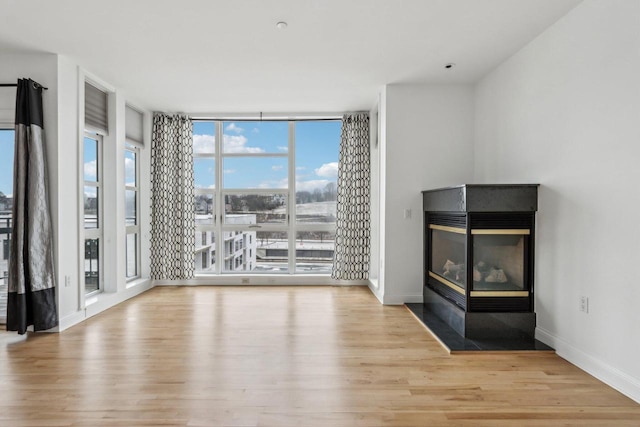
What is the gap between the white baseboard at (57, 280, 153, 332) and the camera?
3400mm

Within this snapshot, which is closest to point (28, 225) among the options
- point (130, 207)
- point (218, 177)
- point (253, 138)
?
point (130, 207)

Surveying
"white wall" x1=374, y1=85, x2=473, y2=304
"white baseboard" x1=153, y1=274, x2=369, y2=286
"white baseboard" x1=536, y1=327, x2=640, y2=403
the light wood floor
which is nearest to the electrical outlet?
"white baseboard" x1=536, y1=327, x2=640, y2=403

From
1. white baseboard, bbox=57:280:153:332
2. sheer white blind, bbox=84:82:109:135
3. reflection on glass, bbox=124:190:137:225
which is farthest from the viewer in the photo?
reflection on glass, bbox=124:190:137:225

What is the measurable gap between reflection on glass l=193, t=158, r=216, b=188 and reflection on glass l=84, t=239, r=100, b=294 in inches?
64.7

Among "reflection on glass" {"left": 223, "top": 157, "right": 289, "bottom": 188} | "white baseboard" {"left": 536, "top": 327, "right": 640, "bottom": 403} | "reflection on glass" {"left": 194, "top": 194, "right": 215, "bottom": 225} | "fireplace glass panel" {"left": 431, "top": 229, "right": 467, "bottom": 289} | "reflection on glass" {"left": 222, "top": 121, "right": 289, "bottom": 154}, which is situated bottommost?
"white baseboard" {"left": 536, "top": 327, "right": 640, "bottom": 403}

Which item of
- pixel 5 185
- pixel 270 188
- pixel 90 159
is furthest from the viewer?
pixel 270 188

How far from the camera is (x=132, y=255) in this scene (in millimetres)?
4984

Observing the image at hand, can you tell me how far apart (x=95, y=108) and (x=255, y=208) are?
7.77 feet

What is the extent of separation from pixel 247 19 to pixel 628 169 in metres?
2.80

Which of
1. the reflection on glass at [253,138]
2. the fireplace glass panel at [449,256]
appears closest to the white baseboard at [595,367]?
the fireplace glass panel at [449,256]

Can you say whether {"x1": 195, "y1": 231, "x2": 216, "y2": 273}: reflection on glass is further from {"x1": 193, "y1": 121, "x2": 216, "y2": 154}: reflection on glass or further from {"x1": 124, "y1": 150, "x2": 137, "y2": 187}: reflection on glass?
{"x1": 193, "y1": 121, "x2": 216, "y2": 154}: reflection on glass

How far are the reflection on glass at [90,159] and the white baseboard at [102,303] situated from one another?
4.56 feet

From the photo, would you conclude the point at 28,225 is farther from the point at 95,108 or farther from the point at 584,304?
the point at 584,304

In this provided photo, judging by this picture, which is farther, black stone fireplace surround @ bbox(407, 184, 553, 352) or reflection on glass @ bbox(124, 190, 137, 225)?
reflection on glass @ bbox(124, 190, 137, 225)
